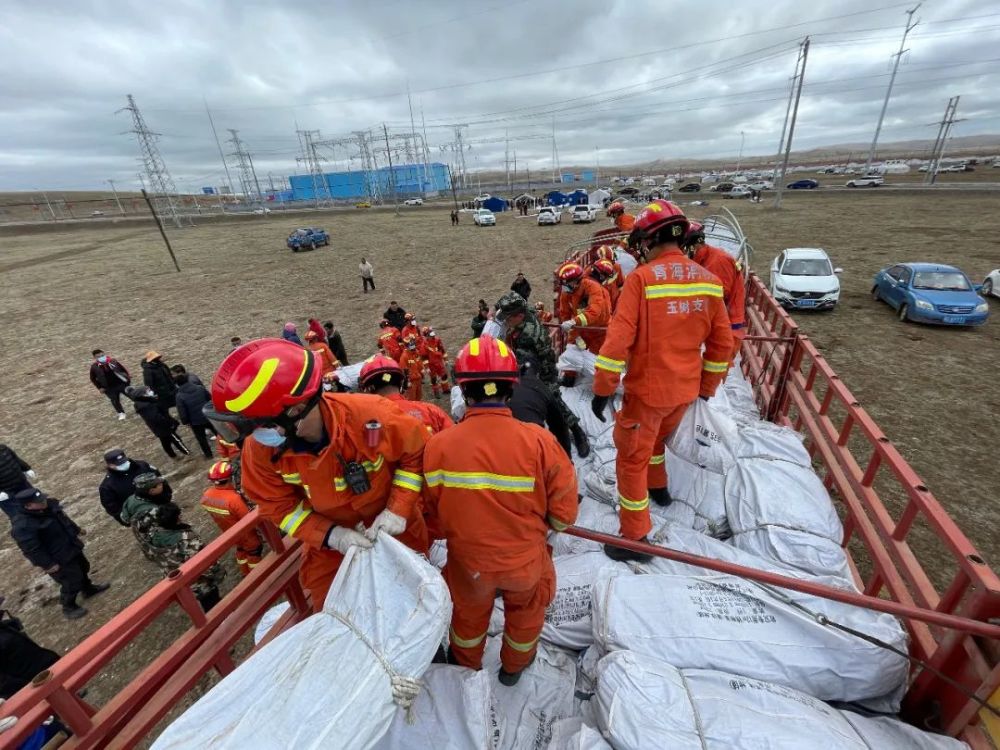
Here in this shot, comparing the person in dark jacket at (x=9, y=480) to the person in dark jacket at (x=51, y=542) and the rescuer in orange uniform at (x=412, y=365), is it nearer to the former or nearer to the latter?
the person in dark jacket at (x=51, y=542)

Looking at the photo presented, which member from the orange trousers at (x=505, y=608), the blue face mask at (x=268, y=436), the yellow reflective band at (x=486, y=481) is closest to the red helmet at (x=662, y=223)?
the yellow reflective band at (x=486, y=481)

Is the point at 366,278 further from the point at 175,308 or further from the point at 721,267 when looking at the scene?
the point at 721,267

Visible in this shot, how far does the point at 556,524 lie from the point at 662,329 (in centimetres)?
147

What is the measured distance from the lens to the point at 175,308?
15.8 m

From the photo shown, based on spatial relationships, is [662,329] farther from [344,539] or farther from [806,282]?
[806,282]

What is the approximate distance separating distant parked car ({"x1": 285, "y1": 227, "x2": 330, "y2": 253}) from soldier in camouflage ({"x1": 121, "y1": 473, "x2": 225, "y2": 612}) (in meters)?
25.2

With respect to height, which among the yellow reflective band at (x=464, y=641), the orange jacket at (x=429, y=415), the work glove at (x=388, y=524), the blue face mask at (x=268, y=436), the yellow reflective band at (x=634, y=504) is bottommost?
the yellow reflective band at (x=464, y=641)

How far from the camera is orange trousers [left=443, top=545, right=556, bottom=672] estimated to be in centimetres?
210

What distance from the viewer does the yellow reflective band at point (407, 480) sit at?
2104 mm

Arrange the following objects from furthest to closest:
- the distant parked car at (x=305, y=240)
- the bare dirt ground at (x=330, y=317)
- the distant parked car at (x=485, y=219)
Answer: the distant parked car at (x=485, y=219)
the distant parked car at (x=305, y=240)
the bare dirt ground at (x=330, y=317)

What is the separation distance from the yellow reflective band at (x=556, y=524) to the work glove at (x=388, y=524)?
0.71 metres

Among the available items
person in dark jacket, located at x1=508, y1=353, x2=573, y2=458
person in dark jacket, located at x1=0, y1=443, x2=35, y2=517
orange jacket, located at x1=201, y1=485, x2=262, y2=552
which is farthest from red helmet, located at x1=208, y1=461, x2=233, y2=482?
person in dark jacket, located at x1=508, y1=353, x2=573, y2=458

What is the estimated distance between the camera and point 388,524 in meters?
1.97

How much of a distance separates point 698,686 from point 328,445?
1.93m
